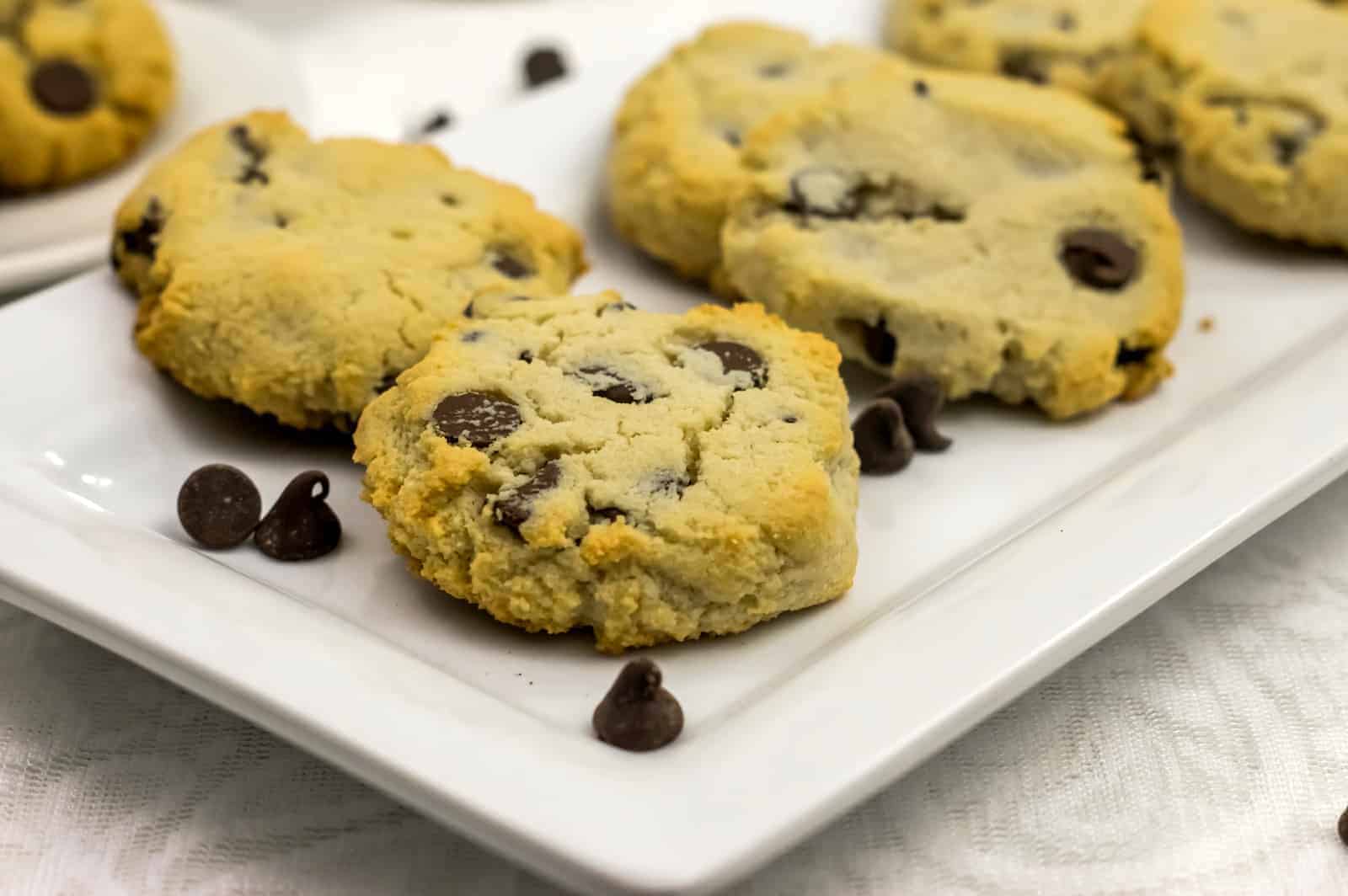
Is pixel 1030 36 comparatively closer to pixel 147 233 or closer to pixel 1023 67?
pixel 1023 67

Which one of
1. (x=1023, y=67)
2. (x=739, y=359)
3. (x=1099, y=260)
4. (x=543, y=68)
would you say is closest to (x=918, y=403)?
(x=739, y=359)

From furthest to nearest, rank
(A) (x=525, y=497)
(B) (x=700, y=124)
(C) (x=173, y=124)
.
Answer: (C) (x=173, y=124), (B) (x=700, y=124), (A) (x=525, y=497)

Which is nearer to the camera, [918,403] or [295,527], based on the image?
[295,527]

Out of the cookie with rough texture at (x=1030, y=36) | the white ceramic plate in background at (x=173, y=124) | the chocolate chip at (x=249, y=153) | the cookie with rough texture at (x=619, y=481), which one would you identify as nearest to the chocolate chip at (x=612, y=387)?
the cookie with rough texture at (x=619, y=481)

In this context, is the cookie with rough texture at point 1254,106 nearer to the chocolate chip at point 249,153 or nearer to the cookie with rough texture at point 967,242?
the cookie with rough texture at point 967,242

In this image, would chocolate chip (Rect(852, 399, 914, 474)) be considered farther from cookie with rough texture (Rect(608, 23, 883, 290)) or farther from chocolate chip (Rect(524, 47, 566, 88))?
chocolate chip (Rect(524, 47, 566, 88))

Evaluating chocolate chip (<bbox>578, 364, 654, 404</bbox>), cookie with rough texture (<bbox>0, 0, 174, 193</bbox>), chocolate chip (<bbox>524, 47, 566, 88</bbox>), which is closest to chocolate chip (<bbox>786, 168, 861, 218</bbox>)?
chocolate chip (<bbox>578, 364, 654, 404</bbox>)

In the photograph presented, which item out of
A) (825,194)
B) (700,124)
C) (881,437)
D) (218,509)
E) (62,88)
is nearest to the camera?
(218,509)
